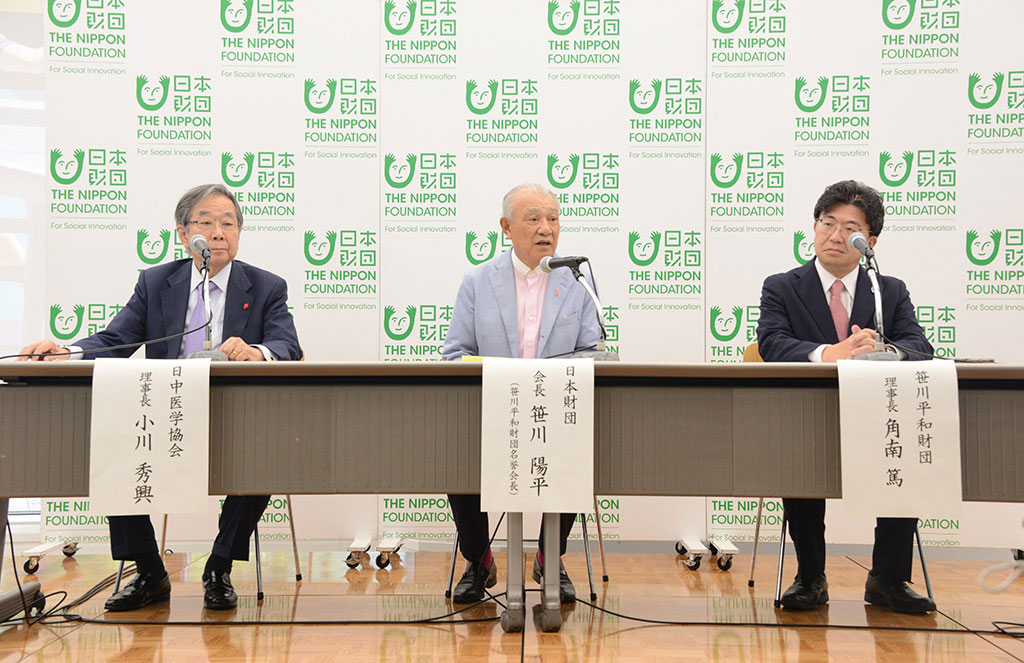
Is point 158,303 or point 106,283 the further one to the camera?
point 106,283

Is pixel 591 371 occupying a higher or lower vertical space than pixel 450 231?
lower

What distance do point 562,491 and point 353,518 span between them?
76.0 inches

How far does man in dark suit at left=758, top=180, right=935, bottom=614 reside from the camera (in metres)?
2.51

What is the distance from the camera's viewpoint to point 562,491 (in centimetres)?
199

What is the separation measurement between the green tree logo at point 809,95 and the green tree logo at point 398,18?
1.86 metres

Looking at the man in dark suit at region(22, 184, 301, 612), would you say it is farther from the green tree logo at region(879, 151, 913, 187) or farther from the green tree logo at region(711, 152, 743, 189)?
the green tree logo at region(879, 151, 913, 187)

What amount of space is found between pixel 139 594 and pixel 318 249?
1.73 meters

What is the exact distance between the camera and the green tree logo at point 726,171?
12.1 feet

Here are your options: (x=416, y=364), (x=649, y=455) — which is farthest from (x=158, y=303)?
(x=649, y=455)

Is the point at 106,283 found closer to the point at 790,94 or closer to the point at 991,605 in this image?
the point at 790,94

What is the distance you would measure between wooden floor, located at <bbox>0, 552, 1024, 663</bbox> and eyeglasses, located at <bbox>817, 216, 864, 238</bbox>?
1255 millimetres

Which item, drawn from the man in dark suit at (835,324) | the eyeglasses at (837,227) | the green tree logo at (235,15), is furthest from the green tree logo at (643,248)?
the green tree logo at (235,15)

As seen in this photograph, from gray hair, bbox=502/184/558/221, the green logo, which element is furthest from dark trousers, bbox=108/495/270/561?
the green logo

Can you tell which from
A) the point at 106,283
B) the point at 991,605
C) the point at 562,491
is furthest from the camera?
the point at 106,283
